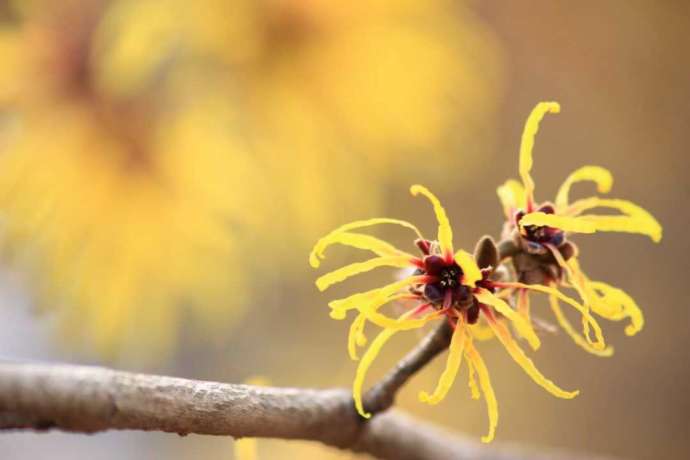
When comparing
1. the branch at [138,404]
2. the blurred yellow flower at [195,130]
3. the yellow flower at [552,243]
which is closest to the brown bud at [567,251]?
the yellow flower at [552,243]

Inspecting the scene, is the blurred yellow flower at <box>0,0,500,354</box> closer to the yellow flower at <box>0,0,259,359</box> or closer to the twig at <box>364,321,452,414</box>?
the yellow flower at <box>0,0,259,359</box>

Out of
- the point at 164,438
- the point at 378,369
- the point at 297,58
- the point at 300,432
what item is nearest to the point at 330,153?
the point at 297,58

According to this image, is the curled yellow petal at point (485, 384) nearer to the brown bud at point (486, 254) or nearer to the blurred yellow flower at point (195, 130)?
the brown bud at point (486, 254)

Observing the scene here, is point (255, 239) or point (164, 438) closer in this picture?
point (255, 239)

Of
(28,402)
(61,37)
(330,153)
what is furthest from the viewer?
(330,153)

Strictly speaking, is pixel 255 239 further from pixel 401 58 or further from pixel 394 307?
pixel 394 307

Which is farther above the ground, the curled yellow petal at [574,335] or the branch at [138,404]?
the curled yellow petal at [574,335]

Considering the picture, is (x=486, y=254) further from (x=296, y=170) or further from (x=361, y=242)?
(x=296, y=170)

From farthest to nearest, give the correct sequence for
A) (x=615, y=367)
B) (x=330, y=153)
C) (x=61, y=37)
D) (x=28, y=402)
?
(x=615, y=367)
(x=330, y=153)
(x=61, y=37)
(x=28, y=402)
